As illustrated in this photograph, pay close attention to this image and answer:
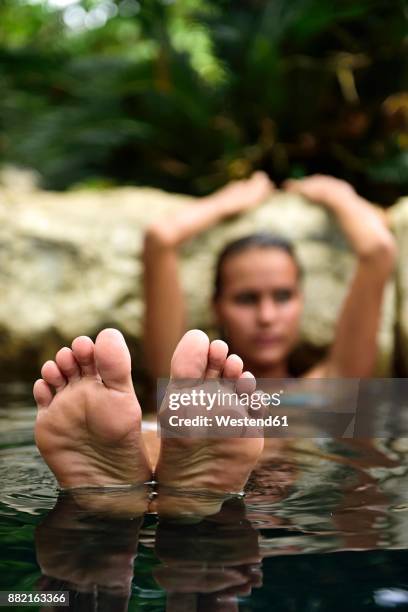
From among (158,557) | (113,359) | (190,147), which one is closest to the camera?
(158,557)

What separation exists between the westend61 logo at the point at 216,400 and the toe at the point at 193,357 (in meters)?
0.04

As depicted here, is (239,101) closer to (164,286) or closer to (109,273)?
(109,273)

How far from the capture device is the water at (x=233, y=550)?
1.00m

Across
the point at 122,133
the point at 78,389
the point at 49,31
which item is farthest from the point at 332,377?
the point at 49,31

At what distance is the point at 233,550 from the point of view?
1.18 meters

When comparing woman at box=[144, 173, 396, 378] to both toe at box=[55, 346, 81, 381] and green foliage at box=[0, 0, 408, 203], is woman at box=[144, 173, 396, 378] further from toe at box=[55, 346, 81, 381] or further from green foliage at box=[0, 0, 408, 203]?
toe at box=[55, 346, 81, 381]

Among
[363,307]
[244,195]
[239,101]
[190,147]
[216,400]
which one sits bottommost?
[216,400]

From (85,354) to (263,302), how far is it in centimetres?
145

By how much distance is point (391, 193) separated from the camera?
4.55m

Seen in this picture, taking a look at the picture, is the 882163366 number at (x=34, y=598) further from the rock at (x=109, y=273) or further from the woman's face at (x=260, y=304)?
the rock at (x=109, y=273)

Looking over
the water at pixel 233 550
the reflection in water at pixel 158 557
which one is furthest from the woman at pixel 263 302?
the reflection in water at pixel 158 557

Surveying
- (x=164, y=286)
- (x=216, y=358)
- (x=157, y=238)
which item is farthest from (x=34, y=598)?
(x=157, y=238)

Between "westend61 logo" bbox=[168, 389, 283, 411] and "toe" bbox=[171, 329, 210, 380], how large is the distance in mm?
37

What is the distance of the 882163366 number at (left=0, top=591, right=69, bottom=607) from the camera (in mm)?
980
